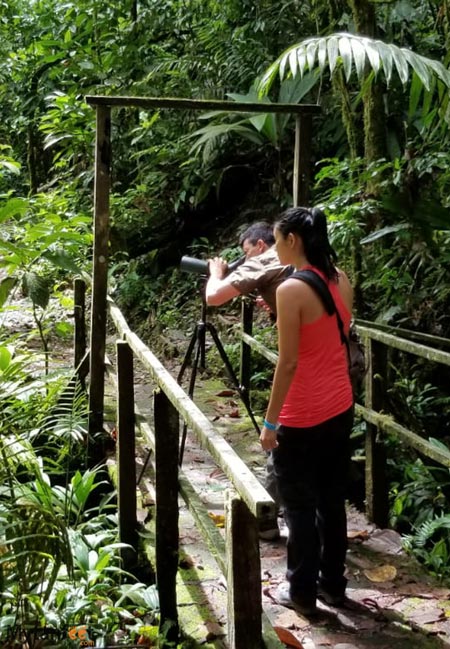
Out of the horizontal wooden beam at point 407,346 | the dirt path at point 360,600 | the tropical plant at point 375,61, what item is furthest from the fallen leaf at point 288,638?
the tropical plant at point 375,61

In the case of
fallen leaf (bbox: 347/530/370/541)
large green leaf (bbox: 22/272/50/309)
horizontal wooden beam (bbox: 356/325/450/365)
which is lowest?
fallen leaf (bbox: 347/530/370/541)

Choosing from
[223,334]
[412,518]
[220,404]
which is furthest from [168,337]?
[412,518]

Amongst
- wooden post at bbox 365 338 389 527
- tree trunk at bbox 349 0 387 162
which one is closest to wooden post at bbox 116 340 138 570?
wooden post at bbox 365 338 389 527

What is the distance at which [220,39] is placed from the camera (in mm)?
9719

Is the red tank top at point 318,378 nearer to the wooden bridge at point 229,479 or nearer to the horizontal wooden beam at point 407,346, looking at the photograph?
the wooden bridge at point 229,479

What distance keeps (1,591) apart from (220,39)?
863cm

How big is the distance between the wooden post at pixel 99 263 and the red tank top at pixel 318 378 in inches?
85.4

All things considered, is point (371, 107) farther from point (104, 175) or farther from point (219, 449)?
point (219, 449)

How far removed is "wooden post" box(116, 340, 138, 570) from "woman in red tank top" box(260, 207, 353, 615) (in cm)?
95

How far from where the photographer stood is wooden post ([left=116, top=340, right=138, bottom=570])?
140 inches

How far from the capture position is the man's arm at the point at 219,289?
354cm

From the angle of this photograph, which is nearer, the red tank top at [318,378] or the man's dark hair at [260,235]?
the red tank top at [318,378]

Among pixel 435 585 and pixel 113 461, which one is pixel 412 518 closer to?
pixel 435 585

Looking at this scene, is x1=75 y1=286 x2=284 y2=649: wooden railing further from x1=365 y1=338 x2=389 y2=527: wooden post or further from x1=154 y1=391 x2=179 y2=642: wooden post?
x1=365 y1=338 x2=389 y2=527: wooden post
